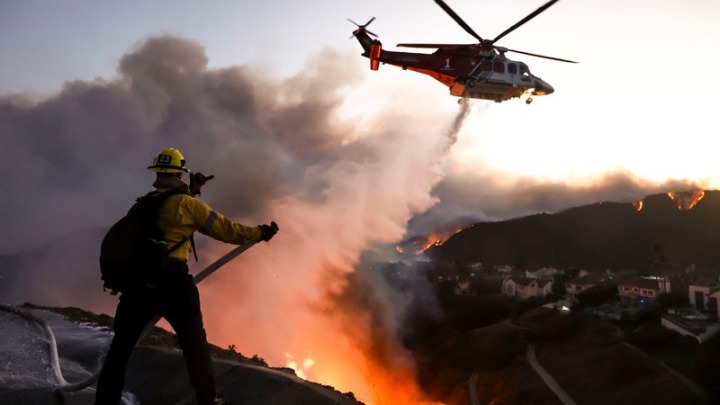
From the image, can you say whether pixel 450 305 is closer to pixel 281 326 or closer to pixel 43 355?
pixel 281 326

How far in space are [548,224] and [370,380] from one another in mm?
148069

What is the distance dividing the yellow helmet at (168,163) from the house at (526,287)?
259 feet

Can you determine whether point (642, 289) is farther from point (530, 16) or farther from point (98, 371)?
point (98, 371)

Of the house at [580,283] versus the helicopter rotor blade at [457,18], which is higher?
the helicopter rotor blade at [457,18]

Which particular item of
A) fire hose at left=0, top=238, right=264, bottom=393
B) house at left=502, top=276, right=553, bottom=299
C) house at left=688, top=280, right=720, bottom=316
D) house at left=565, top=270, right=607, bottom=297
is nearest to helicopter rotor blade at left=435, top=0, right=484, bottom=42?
fire hose at left=0, top=238, right=264, bottom=393

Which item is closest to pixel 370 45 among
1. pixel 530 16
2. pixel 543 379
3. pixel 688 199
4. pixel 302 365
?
pixel 530 16

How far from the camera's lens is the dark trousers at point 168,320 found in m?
4.54

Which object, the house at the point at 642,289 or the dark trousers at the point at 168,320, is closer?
the dark trousers at the point at 168,320

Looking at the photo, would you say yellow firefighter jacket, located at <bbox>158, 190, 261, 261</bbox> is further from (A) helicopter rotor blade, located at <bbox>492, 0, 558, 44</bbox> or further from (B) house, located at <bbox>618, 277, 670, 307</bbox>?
(B) house, located at <bbox>618, 277, 670, 307</bbox>


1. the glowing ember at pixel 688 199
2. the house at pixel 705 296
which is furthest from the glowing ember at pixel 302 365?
the glowing ember at pixel 688 199

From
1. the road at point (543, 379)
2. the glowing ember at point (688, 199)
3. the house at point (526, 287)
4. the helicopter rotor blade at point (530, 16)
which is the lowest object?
the road at point (543, 379)

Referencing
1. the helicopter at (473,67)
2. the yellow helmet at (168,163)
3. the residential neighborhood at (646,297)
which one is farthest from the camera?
the residential neighborhood at (646,297)

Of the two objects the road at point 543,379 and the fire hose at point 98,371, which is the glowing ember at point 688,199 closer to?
the road at point 543,379

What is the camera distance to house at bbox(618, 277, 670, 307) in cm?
6209
